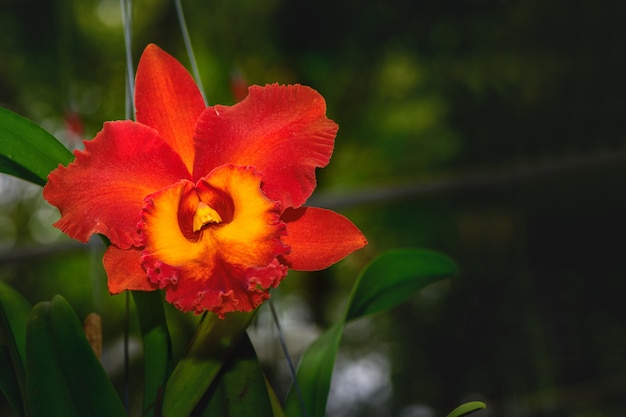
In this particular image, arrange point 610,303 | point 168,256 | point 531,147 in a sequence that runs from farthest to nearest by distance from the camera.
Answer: point 610,303, point 531,147, point 168,256

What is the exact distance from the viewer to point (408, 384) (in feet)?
9.66

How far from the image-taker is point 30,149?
18.5 inches

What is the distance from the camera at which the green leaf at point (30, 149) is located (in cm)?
47

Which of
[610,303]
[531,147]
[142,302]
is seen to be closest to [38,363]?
[142,302]

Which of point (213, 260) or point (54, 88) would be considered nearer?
point (213, 260)

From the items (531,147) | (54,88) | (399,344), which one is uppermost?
(54,88)

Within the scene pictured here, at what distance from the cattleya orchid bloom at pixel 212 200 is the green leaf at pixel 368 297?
0.16 meters

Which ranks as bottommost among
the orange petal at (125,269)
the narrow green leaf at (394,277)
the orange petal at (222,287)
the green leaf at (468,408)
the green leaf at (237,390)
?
the green leaf at (468,408)

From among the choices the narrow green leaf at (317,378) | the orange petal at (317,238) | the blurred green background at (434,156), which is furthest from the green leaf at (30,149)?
the blurred green background at (434,156)

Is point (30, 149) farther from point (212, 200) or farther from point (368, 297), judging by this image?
point (368, 297)

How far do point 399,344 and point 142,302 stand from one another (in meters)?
2.71

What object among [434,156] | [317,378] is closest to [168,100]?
[317,378]

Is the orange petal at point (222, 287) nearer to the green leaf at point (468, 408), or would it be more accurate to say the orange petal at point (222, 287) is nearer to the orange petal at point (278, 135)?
the orange petal at point (278, 135)

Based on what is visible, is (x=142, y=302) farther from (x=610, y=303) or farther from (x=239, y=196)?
(x=610, y=303)
